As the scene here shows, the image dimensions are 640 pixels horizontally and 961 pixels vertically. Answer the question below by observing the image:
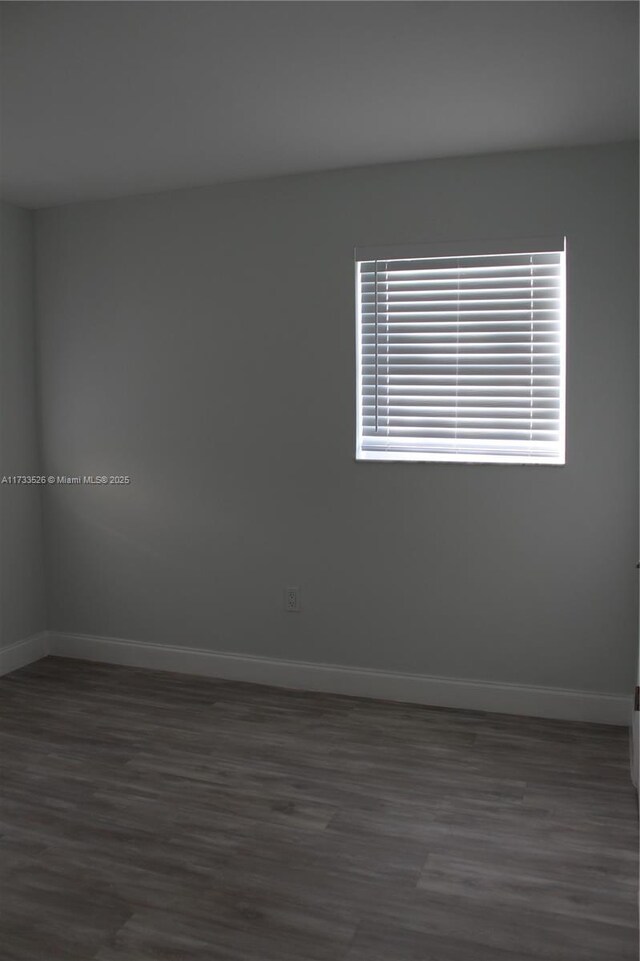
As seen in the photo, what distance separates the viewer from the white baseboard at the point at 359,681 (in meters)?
3.79

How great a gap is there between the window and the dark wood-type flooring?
1.29 m

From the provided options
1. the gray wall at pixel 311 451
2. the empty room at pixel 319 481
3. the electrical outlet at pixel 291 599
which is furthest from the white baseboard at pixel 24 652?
the electrical outlet at pixel 291 599

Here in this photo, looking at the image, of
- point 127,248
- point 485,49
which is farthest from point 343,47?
point 127,248

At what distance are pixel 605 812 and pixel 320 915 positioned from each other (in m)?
1.16

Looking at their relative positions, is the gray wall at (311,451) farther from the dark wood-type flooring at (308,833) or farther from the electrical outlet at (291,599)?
the dark wood-type flooring at (308,833)

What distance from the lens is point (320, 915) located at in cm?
237

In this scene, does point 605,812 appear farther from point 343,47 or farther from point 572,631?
point 343,47

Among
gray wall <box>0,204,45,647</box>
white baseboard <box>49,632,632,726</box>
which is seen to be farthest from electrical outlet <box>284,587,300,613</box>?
gray wall <box>0,204,45,647</box>

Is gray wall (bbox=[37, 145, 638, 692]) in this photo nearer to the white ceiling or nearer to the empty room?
the empty room

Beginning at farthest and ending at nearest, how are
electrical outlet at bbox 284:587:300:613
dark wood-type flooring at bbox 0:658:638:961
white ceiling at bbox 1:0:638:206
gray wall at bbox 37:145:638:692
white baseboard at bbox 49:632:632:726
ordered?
electrical outlet at bbox 284:587:300:613
white baseboard at bbox 49:632:632:726
gray wall at bbox 37:145:638:692
white ceiling at bbox 1:0:638:206
dark wood-type flooring at bbox 0:658:638:961

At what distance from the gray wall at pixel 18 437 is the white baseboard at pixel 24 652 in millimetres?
37

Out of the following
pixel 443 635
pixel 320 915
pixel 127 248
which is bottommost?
pixel 320 915

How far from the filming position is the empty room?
2479 mm

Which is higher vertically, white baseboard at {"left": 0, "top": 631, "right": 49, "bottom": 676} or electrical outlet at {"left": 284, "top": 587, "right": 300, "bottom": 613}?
electrical outlet at {"left": 284, "top": 587, "right": 300, "bottom": 613}
